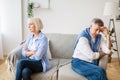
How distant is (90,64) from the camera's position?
2.54m

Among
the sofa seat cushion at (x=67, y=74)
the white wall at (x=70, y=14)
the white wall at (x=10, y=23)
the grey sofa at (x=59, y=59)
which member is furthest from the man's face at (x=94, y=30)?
the white wall at (x=10, y=23)

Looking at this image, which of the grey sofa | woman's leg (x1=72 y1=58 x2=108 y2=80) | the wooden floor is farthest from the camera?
the wooden floor

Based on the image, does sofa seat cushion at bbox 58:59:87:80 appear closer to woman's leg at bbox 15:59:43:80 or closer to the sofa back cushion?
woman's leg at bbox 15:59:43:80

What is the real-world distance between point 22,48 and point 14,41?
6.50 ft

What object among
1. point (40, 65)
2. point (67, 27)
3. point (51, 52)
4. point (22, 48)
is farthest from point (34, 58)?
point (67, 27)

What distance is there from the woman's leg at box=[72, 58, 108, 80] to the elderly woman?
39 cm

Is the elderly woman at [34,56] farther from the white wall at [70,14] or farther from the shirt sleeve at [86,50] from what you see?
the white wall at [70,14]

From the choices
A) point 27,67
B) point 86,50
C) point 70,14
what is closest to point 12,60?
point 27,67

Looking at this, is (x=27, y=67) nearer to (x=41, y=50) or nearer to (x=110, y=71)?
(x=41, y=50)

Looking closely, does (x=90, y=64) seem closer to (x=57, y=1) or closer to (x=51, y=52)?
(x=51, y=52)

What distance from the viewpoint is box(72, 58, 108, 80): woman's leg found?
2.38m

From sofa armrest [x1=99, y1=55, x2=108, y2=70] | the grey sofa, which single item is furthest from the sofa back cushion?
sofa armrest [x1=99, y1=55, x2=108, y2=70]

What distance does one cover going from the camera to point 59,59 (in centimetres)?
308

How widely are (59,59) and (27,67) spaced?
685 millimetres
